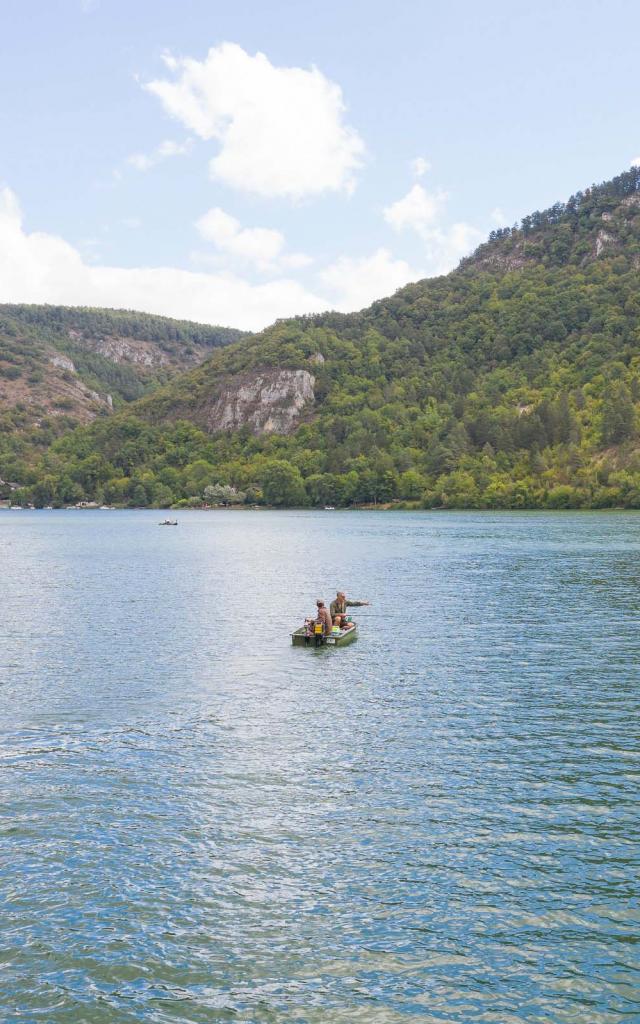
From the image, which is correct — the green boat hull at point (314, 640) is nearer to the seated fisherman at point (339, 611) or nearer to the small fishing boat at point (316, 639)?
the small fishing boat at point (316, 639)

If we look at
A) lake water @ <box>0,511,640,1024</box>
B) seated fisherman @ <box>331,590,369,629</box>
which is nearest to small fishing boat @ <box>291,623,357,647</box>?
lake water @ <box>0,511,640,1024</box>

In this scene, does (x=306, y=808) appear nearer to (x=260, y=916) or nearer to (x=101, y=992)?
(x=260, y=916)

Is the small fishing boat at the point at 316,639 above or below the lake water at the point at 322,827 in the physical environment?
above

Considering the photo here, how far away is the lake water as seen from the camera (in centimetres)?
1505

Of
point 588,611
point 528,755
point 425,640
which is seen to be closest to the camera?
point 528,755

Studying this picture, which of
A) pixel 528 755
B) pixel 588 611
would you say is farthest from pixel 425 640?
pixel 528 755

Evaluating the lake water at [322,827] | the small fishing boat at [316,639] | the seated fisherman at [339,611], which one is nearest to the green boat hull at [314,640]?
the small fishing boat at [316,639]

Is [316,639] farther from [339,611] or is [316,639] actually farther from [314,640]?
[339,611]

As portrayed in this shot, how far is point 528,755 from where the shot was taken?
2733 cm

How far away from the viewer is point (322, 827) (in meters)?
21.5

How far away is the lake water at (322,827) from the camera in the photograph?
49.4 feet

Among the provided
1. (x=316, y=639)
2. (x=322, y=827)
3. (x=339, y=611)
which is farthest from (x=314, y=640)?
(x=322, y=827)

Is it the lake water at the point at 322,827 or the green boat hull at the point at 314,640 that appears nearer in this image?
the lake water at the point at 322,827

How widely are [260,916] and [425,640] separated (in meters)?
33.0
